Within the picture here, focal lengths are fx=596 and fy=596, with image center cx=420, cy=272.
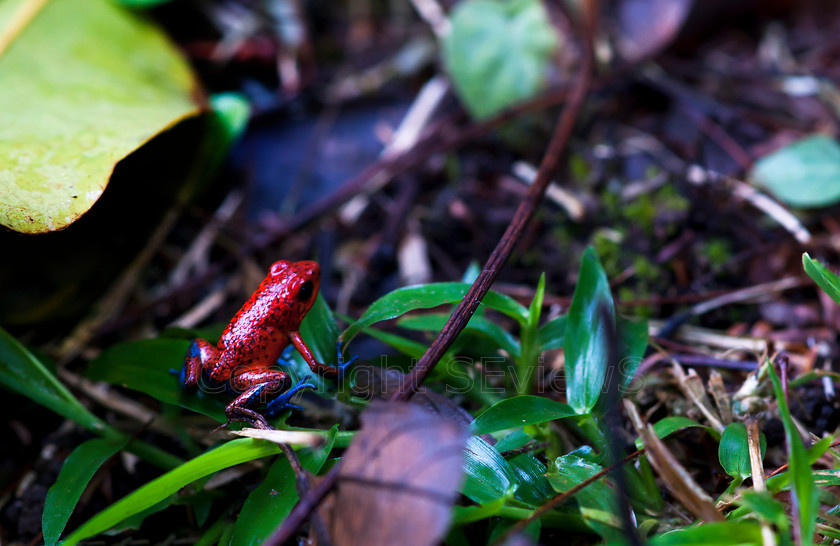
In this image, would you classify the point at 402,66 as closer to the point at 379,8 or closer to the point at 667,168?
the point at 379,8

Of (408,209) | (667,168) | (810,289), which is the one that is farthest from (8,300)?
(810,289)

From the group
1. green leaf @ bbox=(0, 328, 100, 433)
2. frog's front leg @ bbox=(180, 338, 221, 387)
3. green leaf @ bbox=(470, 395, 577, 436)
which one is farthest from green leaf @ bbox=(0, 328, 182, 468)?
green leaf @ bbox=(470, 395, 577, 436)

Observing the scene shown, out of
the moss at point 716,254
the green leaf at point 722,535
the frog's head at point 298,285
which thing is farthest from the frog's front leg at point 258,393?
the moss at point 716,254

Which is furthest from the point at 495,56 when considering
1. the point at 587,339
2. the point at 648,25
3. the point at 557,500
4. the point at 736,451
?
the point at 557,500

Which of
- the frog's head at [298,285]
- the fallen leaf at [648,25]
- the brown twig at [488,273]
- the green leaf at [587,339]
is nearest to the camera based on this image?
the brown twig at [488,273]

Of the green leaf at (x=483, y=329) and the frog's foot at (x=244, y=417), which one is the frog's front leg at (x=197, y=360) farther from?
the green leaf at (x=483, y=329)

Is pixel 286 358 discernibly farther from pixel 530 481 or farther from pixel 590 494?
pixel 590 494
